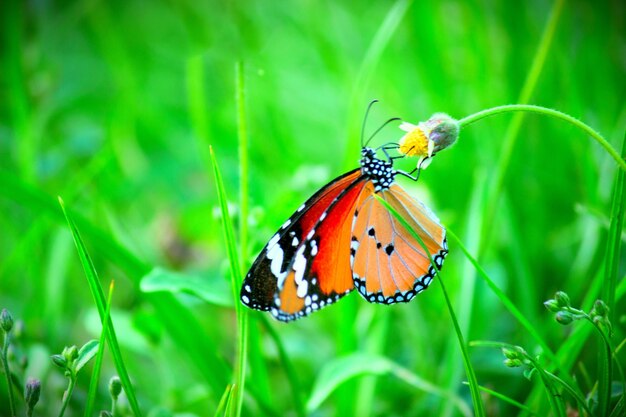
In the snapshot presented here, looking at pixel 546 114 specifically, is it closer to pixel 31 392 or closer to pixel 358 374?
pixel 358 374

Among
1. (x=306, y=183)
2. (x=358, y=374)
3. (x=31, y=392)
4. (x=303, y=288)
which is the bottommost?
(x=358, y=374)

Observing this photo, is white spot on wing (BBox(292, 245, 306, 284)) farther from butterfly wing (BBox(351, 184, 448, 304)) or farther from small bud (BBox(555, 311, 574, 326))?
small bud (BBox(555, 311, 574, 326))

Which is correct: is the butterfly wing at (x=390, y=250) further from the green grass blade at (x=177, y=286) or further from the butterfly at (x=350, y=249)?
the green grass blade at (x=177, y=286)

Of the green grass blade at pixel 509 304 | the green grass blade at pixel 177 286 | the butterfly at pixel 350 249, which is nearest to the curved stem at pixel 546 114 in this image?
the green grass blade at pixel 509 304

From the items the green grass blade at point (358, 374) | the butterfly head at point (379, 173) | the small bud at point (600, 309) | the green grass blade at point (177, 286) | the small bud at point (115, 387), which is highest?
the butterfly head at point (379, 173)

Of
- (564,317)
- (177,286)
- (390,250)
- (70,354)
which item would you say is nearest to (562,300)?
(564,317)

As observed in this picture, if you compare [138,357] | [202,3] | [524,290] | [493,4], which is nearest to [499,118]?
[493,4]

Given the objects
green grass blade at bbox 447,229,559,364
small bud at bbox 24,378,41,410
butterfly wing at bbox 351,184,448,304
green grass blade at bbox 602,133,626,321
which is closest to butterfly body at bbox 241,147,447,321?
butterfly wing at bbox 351,184,448,304
